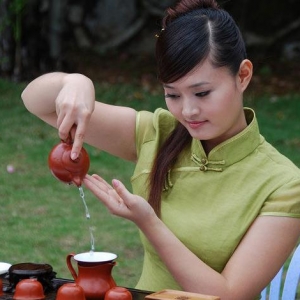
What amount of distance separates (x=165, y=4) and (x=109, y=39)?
814 mm

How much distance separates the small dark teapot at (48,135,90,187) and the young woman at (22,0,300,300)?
22 mm

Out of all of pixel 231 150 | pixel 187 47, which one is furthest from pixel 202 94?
pixel 231 150

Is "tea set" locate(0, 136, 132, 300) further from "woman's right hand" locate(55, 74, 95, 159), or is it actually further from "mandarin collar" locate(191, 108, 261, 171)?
"mandarin collar" locate(191, 108, 261, 171)

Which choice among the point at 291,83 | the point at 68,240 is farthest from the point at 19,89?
the point at 68,240

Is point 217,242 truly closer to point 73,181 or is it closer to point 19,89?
point 73,181

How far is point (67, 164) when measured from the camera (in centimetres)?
262

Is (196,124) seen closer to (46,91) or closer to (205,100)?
(205,100)

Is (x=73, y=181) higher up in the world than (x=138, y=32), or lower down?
lower down

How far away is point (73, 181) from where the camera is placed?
2.67 m

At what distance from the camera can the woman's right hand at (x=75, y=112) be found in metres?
2.67

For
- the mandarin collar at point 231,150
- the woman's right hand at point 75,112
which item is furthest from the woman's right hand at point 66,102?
the mandarin collar at point 231,150

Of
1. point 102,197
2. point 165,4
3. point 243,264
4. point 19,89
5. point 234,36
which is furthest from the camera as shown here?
point 165,4

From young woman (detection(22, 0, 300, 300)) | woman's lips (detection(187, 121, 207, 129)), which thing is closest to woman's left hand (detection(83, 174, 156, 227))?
young woman (detection(22, 0, 300, 300))

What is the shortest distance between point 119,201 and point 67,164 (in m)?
0.18
